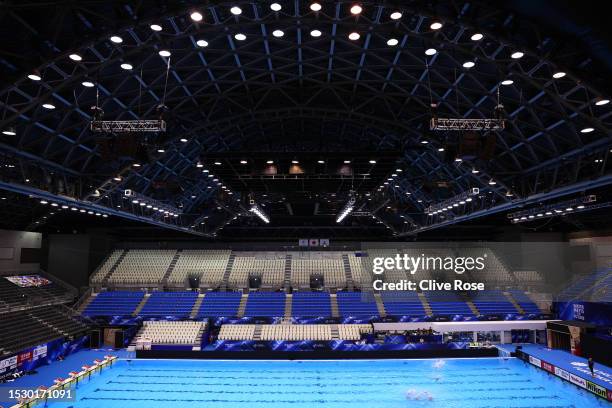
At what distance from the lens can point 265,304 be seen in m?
40.3

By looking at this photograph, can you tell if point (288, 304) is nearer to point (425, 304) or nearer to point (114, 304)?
point (425, 304)

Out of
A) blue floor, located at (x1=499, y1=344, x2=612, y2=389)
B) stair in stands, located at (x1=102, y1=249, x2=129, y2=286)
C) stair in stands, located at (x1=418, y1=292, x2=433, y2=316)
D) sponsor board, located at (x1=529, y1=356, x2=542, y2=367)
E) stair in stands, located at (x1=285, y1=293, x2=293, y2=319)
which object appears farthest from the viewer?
stair in stands, located at (x1=102, y1=249, x2=129, y2=286)

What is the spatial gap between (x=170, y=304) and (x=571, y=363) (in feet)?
108

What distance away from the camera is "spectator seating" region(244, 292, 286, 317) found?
3866 cm

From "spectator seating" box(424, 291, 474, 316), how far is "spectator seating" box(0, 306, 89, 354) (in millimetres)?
30960

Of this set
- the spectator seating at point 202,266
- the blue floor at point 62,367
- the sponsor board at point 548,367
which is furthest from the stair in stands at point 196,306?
the sponsor board at point 548,367

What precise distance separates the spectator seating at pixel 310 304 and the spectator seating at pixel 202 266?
30.6 feet

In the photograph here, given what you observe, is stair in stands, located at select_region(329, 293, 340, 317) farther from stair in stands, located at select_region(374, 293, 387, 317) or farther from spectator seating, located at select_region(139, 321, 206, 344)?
spectator seating, located at select_region(139, 321, 206, 344)

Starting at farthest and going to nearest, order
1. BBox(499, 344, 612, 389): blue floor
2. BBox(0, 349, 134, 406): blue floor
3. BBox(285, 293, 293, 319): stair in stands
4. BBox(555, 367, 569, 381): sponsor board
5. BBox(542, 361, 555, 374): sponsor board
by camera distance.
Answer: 1. BBox(285, 293, 293, 319): stair in stands
2. BBox(542, 361, 555, 374): sponsor board
3. BBox(499, 344, 612, 389): blue floor
4. BBox(555, 367, 569, 381): sponsor board
5. BBox(0, 349, 134, 406): blue floor

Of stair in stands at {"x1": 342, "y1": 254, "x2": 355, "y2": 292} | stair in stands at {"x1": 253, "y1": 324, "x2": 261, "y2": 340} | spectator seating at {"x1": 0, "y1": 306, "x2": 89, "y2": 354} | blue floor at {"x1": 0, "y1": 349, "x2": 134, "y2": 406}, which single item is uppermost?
stair in stands at {"x1": 342, "y1": 254, "x2": 355, "y2": 292}

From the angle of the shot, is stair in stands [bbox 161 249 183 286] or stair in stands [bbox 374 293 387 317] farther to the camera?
stair in stands [bbox 161 249 183 286]

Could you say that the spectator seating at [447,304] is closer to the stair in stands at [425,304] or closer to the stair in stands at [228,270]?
the stair in stands at [425,304]

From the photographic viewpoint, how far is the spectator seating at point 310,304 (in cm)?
3878

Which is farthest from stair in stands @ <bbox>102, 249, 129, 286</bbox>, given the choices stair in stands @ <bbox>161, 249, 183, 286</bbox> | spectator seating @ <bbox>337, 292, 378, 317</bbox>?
spectator seating @ <bbox>337, 292, 378, 317</bbox>
